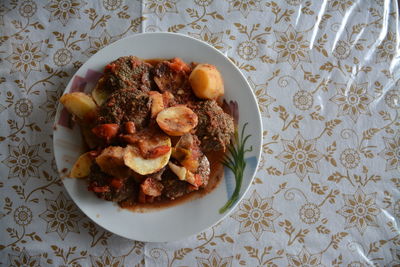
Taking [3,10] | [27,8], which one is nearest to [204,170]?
[27,8]

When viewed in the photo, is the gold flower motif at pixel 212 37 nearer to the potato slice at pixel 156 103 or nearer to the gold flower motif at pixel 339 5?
the potato slice at pixel 156 103

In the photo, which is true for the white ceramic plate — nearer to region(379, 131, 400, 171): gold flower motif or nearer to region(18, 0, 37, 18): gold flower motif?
region(18, 0, 37, 18): gold flower motif

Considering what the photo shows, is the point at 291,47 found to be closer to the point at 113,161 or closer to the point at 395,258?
the point at 113,161

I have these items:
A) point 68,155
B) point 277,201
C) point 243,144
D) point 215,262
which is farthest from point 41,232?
point 277,201

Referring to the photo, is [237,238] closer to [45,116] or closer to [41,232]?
[41,232]

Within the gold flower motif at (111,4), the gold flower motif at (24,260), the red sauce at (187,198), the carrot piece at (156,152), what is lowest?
the gold flower motif at (24,260)

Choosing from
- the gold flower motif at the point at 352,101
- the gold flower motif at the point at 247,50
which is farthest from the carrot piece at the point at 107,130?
the gold flower motif at the point at 352,101
